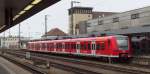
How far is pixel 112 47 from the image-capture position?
35.2 metres

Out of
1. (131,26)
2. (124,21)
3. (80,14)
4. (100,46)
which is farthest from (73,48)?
(80,14)

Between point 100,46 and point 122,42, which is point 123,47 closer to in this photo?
point 122,42

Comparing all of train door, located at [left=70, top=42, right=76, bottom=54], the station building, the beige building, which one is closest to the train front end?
the station building

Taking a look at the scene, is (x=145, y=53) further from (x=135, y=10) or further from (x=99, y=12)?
(x=99, y=12)

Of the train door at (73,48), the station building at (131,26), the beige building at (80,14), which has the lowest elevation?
the train door at (73,48)

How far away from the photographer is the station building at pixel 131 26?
40.6 meters

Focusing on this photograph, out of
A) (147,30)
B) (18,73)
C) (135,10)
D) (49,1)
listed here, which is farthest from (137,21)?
(49,1)

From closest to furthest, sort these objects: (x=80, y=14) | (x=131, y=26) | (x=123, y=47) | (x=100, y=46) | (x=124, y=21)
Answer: (x=123, y=47) < (x=100, y=46) < (x=131, y=26) < (x=124, y=21) < (x=80, y=14)

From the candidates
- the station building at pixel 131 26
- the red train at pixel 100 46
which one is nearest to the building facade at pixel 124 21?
the station building at pixel 131 26

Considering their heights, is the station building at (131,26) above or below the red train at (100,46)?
above

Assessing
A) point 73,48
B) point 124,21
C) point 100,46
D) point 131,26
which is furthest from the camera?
point 124,21

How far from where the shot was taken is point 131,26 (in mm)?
63594

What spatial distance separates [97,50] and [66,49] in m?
11.9

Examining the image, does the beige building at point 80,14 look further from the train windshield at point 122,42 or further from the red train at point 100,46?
the train windshield at point 122,42
